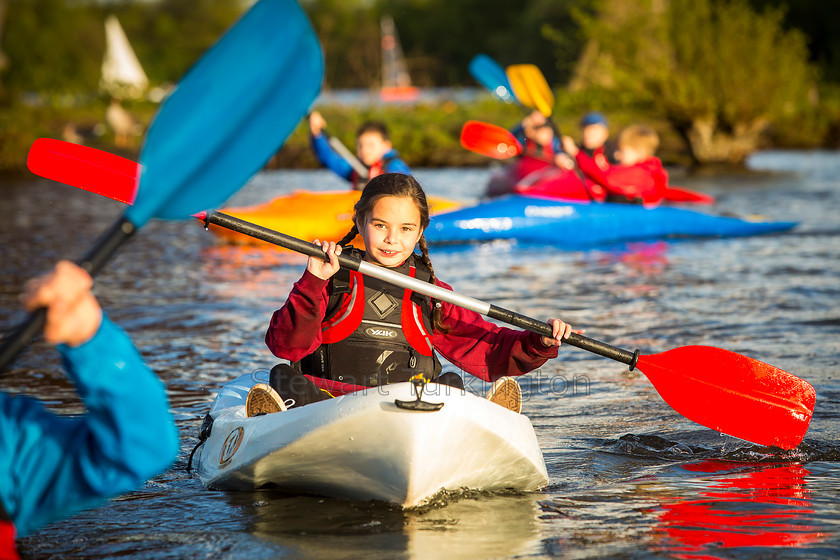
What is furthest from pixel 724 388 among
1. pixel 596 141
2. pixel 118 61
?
pixel 118 61

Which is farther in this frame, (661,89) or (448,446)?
(661,89)

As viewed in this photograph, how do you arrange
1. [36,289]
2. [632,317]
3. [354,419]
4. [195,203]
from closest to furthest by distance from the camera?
[36,289], [195,203], [354,419], [632,317]

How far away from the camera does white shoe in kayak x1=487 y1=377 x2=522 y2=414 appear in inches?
111

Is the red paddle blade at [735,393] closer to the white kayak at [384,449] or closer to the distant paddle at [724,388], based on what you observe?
the distant paddle at [724,388]

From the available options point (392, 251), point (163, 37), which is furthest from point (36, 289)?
point (163, 37)

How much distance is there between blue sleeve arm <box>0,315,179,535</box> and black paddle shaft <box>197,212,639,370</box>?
2.69 ft

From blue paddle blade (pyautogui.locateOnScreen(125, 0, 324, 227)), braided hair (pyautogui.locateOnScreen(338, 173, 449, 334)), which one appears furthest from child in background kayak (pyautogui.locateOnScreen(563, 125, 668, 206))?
blue paddle blade (pyautogui.locateOnScreen(125, 0, 324, 227))

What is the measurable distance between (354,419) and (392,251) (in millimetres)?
613

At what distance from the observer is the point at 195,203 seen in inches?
81.1

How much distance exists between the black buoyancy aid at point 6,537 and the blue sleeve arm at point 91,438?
30 mm

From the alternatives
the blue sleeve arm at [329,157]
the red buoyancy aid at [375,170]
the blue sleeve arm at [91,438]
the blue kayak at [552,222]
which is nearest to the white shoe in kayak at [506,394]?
the blue sleeve arm at [91,438]

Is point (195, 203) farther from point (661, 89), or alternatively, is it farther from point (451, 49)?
point (451, 49)

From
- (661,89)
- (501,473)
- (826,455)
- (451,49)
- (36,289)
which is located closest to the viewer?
(36,289)

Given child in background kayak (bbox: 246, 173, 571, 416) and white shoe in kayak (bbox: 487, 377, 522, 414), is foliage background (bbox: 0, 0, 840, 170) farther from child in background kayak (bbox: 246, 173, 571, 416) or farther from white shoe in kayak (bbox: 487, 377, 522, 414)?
white shoe in kayak (bbox: 487, 377, 522, 414)
